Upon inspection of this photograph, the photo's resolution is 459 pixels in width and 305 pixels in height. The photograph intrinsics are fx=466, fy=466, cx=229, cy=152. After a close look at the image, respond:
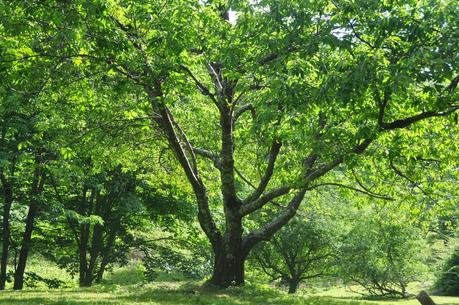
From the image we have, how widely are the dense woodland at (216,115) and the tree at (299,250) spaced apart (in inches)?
216

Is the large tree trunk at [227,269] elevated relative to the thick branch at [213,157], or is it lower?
lower

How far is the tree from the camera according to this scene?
32.2 m

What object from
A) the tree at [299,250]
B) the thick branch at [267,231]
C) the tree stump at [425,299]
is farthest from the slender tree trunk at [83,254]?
the tree stump at [425,299]

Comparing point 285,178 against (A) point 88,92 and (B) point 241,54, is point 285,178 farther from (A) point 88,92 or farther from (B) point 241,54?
(A) point 88,92

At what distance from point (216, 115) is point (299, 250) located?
1655 cm

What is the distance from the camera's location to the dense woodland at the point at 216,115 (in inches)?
361

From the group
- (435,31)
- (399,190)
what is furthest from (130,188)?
(435,31)

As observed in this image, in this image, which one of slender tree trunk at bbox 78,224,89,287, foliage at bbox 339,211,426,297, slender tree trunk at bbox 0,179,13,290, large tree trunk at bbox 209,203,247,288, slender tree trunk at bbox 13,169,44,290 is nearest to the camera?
large tree trunk at bbox 209,203,247,288

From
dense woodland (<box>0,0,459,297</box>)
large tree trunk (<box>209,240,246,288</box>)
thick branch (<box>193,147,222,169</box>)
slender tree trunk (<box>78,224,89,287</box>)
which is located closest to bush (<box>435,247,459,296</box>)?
dense woodland (<box>0,0,459,297</box>)

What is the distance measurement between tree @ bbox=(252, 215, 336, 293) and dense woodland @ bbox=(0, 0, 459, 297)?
18.0 ft

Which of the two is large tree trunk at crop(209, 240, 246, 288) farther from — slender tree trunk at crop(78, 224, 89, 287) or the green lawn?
slender tree trunk at crop(78, 224, 89, 287)

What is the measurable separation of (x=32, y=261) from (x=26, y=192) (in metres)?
16.5

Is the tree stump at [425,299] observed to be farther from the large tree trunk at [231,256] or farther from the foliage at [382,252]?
the foliage at [382,252]

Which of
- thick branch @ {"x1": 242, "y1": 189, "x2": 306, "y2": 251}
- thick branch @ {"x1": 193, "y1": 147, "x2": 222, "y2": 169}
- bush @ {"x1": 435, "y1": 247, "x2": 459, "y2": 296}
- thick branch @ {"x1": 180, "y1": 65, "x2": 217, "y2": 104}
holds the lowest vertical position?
bush @ {"x1": 435, "y1": 247, "x2": 459, "y2": 296}
